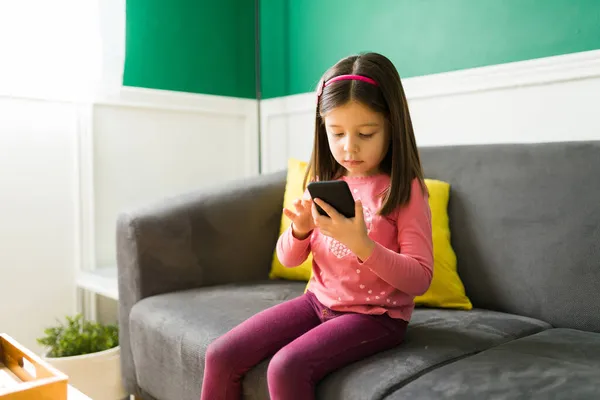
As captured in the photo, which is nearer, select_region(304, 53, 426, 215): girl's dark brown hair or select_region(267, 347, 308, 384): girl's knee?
select_region(267, 347, 308, 384): girl's knee

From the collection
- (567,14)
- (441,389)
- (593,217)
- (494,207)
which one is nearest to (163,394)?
(441,389)

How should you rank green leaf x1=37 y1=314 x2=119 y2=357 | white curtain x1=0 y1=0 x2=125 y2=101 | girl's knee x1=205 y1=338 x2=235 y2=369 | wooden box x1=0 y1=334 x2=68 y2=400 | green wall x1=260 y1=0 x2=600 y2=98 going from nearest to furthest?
1. wooden box x1=0 y1=334 x2=68 y2=400
2. girl's knee x1=205 y1=338 x2=235 y2=369
3. green wall x1=260 y1=0 x2=600 y2=98
4. green leaf x1=37 y1=314 x2=119 y2=357
5. white curtain x1=0 y1=0 x2=125 y2=101

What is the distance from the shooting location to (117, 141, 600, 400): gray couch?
97 cm

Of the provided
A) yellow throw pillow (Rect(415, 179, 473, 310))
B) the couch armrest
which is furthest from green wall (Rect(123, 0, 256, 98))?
yellow throw pillow (Rect(415, 179, 473, 310))

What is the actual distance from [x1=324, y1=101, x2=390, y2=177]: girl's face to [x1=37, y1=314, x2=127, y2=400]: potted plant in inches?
41.2

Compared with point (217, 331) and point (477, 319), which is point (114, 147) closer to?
point (217, 331)

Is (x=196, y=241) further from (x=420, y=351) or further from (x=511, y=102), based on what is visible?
(x=511, y=102)

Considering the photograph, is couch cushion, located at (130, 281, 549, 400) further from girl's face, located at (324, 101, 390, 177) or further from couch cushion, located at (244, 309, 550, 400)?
girl's face, located at (324, 101, 390, 177)

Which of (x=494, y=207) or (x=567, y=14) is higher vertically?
(x=567, y=14)

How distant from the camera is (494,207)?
1448 mm

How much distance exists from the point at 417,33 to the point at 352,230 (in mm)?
1168

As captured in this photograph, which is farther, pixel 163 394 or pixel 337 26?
pixel 337 26

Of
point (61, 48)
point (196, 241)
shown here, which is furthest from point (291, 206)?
point (61, 48)

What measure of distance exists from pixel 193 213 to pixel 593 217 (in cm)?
103
